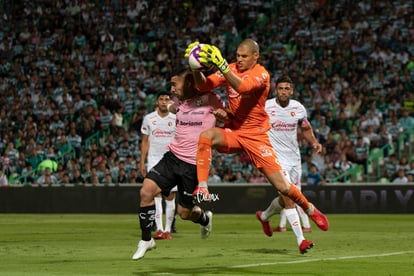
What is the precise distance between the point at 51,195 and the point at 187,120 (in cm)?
1583

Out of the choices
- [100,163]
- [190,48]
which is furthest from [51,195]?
[190,48]

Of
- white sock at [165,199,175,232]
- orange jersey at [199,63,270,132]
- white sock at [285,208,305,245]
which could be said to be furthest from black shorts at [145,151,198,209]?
white sock at [165,199,175,232]

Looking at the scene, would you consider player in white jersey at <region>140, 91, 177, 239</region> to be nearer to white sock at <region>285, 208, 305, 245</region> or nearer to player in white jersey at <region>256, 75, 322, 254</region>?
player in white jersey at <region>256, 75, 322, 254</region>

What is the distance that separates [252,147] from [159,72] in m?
23.8

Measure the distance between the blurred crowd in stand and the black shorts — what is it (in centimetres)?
1442

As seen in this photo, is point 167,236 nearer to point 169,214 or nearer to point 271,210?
point 169,214

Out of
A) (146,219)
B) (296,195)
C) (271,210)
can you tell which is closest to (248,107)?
(296,195)

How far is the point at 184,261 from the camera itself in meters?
13.5

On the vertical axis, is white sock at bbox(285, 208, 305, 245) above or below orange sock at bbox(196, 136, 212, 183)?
below

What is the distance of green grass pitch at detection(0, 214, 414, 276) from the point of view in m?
12.3

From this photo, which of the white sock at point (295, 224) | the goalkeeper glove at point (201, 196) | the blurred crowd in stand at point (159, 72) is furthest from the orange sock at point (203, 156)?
the blurred crowd in stand at point (159, 72)

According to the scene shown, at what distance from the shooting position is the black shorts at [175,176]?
44.2 feet

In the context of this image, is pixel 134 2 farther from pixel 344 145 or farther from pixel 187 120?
pixel 187 120

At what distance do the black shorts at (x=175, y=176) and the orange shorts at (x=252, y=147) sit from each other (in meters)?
0.88
